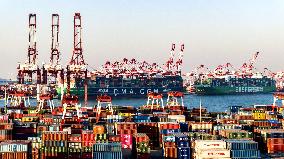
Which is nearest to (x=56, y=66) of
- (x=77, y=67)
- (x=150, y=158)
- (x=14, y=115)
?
(x=77, y=67)

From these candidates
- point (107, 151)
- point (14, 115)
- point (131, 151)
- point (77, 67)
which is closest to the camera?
point (107, 151)

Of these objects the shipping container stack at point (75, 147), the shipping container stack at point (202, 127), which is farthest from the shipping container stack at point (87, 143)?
the shipping container stack at point (202, 127)

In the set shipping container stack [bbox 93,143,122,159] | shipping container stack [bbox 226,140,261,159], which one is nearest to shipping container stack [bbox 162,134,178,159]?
shipping container stack [bbox 226,140,261,159]

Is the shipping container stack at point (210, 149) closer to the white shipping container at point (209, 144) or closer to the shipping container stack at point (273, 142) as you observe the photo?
the white shipping container at point (209, 144)

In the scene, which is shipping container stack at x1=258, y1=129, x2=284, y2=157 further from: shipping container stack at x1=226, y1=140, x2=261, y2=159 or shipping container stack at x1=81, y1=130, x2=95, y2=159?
shipping container stack at x1=81, y1=130, x2=95, y2=159

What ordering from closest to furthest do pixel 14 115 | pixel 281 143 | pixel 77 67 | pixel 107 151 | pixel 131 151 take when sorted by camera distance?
1. pixel 107 151
2. pixel 131 151
3. pixel 281 143
4. pixel 14 115
5. pixel 77 67

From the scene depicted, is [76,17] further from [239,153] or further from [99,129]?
[239,153]
